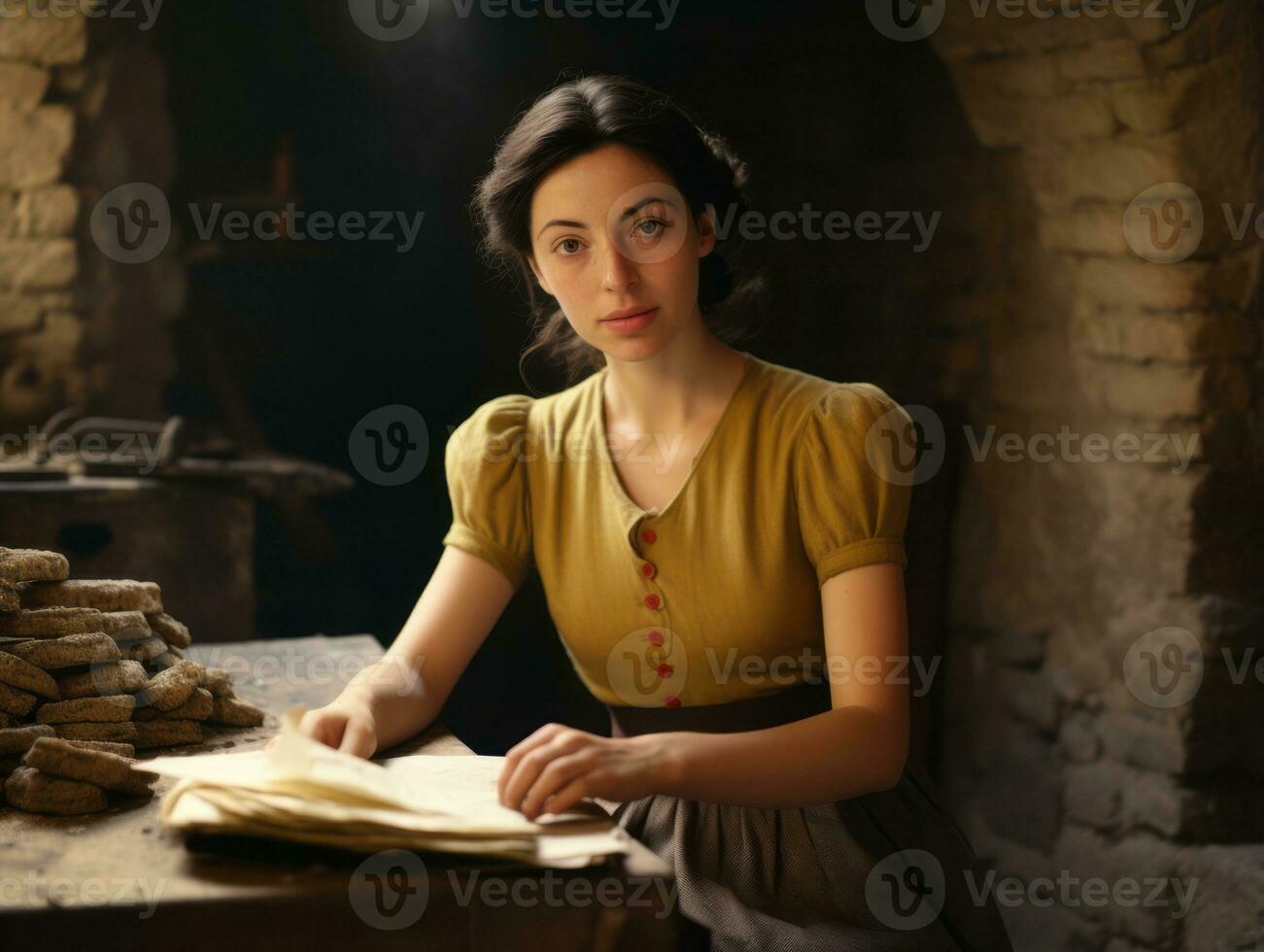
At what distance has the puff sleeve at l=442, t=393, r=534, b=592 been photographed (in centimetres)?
179

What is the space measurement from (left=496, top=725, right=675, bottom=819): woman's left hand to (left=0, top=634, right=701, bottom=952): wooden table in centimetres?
8

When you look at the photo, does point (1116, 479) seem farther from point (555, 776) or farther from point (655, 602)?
point (555, 776)

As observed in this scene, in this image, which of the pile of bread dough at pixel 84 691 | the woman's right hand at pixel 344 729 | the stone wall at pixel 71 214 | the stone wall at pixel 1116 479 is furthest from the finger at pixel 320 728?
the stone wall at pixel 71 214

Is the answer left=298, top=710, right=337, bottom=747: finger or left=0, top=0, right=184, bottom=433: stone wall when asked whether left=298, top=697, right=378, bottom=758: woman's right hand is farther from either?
left=0, top=0, right=184, bottom=433: stone wall

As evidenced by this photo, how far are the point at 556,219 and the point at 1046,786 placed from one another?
1808mm

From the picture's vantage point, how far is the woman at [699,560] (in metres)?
1.45

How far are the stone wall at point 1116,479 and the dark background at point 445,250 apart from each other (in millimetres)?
240

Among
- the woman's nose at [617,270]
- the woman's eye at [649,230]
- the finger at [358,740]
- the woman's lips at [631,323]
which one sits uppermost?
the woman's eye at [649,230]

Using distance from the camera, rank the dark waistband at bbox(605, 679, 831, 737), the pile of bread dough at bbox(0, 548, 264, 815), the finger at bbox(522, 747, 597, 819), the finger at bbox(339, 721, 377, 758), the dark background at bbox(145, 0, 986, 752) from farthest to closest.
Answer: the dark background at bbox(145, 0, 986, 752) → the dark waistband at bbox(605, 679, 831, 737) → the finger at bbox(339, 721, 377, 758) → the pile of bread dough at bbox(0, 548, 264, 815) → the finger at bbox(522, 747, 597, 819)

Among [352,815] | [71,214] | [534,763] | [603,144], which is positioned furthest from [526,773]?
[71,214]

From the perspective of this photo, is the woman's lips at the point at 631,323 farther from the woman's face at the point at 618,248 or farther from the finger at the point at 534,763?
the finger at the point at 534,763

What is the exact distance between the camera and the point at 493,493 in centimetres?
180

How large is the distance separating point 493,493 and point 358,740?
18.2 inches

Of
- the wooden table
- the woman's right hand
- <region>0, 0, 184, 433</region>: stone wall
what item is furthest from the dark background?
the wooden table
